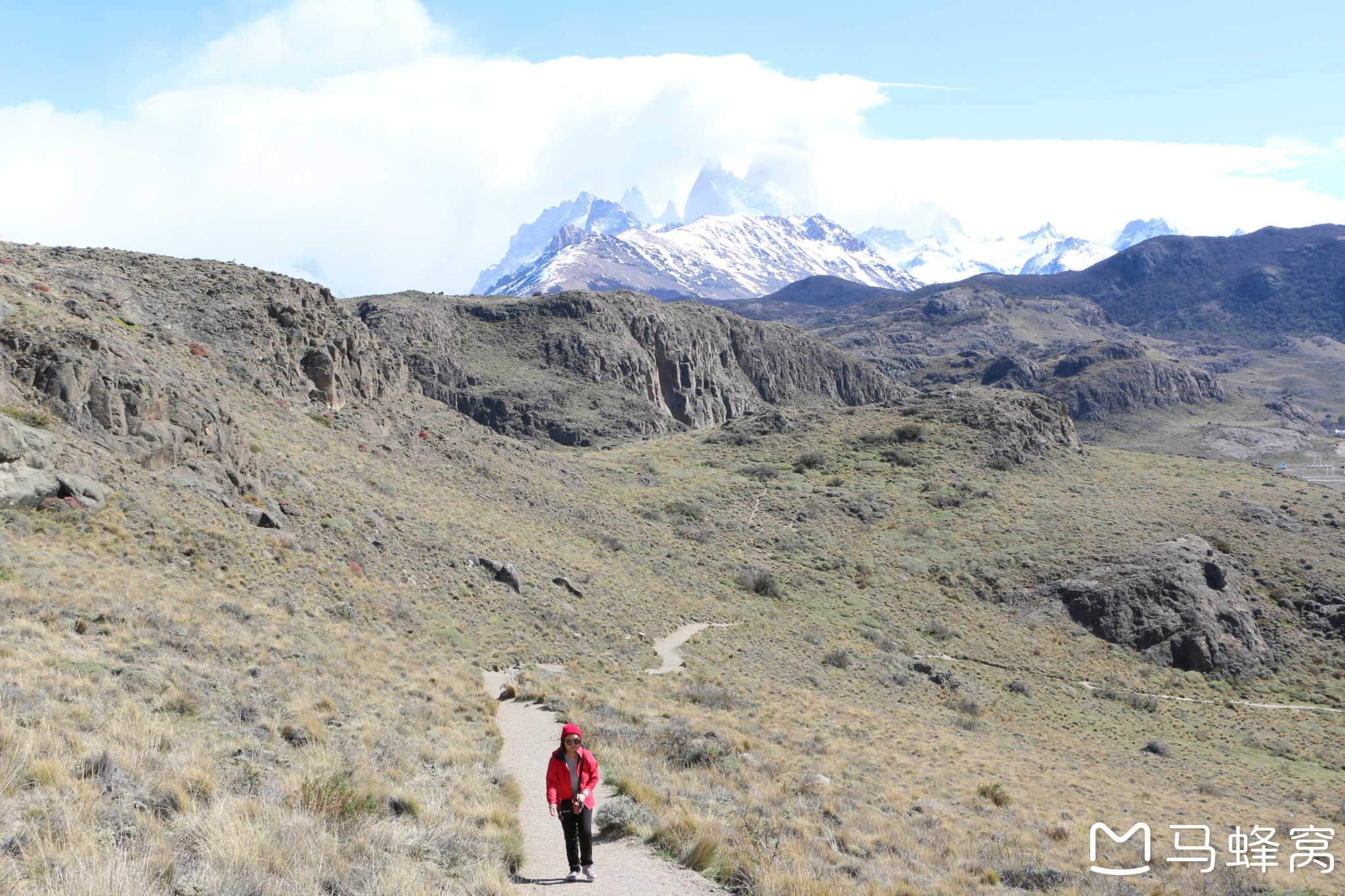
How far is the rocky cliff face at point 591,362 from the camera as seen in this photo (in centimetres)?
10775

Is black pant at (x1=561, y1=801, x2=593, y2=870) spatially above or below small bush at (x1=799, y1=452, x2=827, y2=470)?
above

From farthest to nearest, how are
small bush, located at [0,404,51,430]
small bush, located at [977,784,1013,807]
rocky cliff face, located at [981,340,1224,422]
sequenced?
1. rocky cliff face, located at [981,340,1224,422]
2. small bush, located at [0,404,51,430]
3. small bush, located at [977,784,1013,807]

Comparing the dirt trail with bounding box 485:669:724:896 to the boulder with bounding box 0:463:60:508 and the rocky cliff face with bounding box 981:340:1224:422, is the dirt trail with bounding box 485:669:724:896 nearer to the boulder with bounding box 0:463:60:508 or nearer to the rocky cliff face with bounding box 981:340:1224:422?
the boulder with bounding box 0:463:60:508

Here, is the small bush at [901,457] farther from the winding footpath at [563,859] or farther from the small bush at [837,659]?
the winding footpath at [563,859]

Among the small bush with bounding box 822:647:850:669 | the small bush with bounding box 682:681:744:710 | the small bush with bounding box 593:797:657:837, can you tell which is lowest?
the small bush with bounding box 822:647:850:669

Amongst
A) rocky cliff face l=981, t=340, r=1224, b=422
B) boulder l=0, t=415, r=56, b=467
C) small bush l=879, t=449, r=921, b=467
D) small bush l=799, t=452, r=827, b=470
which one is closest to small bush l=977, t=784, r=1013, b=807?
boulder l=0, t=415, r=56, b=467

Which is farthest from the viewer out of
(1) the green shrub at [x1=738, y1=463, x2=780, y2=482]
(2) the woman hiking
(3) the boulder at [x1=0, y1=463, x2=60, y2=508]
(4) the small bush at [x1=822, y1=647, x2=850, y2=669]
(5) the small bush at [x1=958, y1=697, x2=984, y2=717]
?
(1) the green shrub at [x1=738, y1=463, x2=780, y2=482]

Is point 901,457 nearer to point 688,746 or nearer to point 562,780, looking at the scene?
point 688,746

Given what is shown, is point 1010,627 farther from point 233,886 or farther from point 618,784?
point 233,886

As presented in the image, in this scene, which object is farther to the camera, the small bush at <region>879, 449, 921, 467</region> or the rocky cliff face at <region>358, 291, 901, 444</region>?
the rocky cliff face at <region>358, 291, 901, 444</region>

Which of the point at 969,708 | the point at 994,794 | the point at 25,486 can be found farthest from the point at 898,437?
the point at 25,486

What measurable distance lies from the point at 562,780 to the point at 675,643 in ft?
80.0

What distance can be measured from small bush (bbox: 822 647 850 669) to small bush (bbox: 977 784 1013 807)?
50.4ft

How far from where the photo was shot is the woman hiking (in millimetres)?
8328
